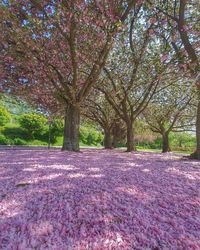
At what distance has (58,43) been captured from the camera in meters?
8.59

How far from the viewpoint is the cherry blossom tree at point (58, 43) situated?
6.79m

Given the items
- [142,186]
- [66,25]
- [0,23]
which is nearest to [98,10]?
[66,25]

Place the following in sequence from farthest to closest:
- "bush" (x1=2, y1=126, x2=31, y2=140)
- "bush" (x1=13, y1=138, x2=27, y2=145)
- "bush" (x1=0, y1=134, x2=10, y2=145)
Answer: "bush" (x1=2, y1=126, x2=31, y2=140) < "bush" (x1=13, y1=138, x2=27, y2=145) < "bush" (x1=0, y1=134, x2=10, y2=145)

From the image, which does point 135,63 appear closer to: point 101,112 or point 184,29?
point 184,29

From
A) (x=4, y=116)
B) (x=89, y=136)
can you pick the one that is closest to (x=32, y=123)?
(x=4, y=116)

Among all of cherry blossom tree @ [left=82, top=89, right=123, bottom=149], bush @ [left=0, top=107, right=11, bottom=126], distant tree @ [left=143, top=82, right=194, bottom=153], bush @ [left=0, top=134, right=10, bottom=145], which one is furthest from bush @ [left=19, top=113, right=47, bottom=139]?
distant tree @ [left=143, top=82, right=194, bottom=153]

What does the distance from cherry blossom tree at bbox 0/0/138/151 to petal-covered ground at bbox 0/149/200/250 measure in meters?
5.09

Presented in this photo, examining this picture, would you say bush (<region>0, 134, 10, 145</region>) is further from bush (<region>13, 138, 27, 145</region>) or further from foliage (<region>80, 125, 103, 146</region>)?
foliage (<region>80, 125, 103, 146</region>)

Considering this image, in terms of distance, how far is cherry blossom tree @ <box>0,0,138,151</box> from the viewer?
6785mm

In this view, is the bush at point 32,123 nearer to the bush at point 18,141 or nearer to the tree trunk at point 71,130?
the bush at point 18,141

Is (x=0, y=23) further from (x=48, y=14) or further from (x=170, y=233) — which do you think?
(x=170, y=233)

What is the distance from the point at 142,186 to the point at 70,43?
6736 mm

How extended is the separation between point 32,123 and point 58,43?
20833 millimetres

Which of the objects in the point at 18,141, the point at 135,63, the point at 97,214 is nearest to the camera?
the point at 97,214
